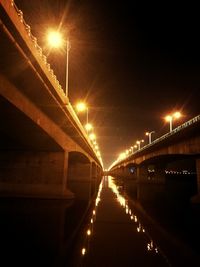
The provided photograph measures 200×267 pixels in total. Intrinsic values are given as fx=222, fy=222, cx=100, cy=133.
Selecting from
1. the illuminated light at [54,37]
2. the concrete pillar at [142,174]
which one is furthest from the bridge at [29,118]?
the concrete pillar at [142,174]

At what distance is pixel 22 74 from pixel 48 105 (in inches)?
207

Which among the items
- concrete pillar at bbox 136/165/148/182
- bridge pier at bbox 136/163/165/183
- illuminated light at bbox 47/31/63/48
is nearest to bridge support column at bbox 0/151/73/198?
illuminated light at bbox 47/31/63/48

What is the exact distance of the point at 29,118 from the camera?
14.2 metres

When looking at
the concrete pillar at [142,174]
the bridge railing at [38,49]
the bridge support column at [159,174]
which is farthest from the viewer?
the concrete pillar at [142,174]

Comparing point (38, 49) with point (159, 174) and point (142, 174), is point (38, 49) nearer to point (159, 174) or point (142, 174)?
point (159, 174)

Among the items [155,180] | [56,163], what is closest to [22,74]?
[56,163]

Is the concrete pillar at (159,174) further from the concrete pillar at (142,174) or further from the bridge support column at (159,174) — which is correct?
the concrete pillar at (142,174)

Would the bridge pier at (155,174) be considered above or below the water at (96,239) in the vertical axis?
above

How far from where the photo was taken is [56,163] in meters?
24.3

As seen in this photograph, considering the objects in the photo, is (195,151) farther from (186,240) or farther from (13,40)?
(13,40)

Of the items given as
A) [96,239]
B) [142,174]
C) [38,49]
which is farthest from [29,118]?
[142,174]

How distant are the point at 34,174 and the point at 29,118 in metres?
11.3

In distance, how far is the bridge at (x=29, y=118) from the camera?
855 cm

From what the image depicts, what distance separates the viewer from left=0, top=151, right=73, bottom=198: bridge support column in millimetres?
23125
